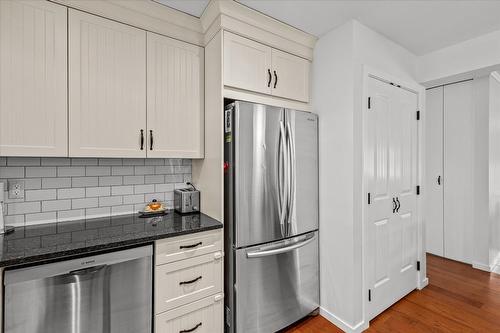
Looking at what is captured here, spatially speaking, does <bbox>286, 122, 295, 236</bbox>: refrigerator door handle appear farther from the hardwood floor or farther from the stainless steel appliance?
the hardwood floor

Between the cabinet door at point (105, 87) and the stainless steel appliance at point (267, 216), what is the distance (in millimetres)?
712

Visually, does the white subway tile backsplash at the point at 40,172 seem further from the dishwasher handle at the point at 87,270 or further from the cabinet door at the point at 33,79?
the dishwasher handle at the point at 87,270

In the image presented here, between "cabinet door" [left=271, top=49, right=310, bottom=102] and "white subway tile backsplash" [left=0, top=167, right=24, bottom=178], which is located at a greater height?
"cabinet door" [left=271, top=49, right=310, bottom=102]

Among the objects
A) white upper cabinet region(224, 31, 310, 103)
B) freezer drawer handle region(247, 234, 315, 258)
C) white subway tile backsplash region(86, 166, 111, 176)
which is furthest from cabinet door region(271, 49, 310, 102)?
white subway tile backsplash region(86, 166, 111, 176)

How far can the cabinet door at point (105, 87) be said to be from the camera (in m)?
1.65

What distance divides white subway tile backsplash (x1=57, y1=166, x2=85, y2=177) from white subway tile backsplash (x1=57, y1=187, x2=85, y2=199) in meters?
0.11

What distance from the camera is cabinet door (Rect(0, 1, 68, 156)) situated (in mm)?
1453

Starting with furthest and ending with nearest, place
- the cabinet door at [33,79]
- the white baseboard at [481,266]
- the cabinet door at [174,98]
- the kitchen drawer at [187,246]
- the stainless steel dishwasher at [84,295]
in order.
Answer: the white baseboard at [481,266], the cabinet door at [174,98], the kitchen drawer at [187,246], the cabinet door at [33,79], the stainless steel dishwasher at [84,295]

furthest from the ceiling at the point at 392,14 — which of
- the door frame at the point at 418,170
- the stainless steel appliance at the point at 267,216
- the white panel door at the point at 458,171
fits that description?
the white panel door at the point at 458,171

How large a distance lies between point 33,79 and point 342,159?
2245mm

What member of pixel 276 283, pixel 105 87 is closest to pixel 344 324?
pixel 276 283

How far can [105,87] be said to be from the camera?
174 cm

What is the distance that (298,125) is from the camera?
6.81 feet

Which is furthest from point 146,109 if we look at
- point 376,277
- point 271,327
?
point 376,277
